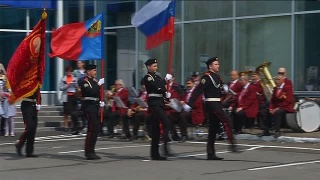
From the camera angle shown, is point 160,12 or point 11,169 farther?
point 160,12

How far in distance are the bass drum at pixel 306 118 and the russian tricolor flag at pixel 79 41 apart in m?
5.41

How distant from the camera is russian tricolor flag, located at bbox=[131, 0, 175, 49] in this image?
16.3 meters

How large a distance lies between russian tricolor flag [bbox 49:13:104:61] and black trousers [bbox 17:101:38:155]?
2019 millimetres

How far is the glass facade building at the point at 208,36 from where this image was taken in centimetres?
2258

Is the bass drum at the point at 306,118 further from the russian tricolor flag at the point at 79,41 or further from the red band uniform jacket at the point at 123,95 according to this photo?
the russian tricolor flag at the point at 79,41

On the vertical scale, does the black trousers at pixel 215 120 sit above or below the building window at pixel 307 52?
below

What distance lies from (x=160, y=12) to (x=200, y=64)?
8795 millimetres

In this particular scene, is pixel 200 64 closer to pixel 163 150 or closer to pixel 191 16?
pixel 191 16

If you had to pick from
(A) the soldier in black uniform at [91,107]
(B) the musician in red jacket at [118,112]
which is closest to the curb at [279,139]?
(B) the musician in red jacket at [118,112]

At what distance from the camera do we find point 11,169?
509 inches

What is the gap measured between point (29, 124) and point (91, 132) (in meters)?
1.34

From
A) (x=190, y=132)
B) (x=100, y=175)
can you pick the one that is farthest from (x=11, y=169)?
(x=190, y=132)

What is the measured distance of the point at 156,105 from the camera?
46.9 feet

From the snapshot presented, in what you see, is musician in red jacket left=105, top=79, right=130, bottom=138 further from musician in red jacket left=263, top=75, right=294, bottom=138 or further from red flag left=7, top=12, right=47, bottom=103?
red flag left=7, top=12, right=47, bottom=103
